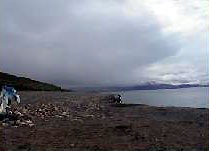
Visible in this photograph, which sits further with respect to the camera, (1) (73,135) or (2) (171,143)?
(1) (73,135)

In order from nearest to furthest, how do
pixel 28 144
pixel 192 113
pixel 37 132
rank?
1. pixel 28 144
2. pixel 37 132
3. pixel 192 113

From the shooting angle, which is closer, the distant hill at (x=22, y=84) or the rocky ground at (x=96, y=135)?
the rocky ground at (x=96, y=135)

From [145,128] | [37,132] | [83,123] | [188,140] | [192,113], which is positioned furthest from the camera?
[192,113]

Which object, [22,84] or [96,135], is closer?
[96,135]

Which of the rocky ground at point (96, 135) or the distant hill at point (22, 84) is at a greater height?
the distant hill at point (22, 84)

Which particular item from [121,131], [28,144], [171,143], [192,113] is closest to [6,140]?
[28,144]

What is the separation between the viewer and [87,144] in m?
18.8

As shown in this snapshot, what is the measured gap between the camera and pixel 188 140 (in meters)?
20.3

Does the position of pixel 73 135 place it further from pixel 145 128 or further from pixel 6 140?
pixel 145 128

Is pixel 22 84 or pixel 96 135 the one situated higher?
pixel 22 84

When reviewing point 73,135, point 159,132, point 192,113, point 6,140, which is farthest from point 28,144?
point 192,113

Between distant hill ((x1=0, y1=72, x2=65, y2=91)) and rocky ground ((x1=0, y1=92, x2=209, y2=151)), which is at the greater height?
distant hill ((x1=0, y1=72, x2=65, y2=91))

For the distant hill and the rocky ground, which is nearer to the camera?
the rocky ground

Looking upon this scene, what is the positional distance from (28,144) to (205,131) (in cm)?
1100
